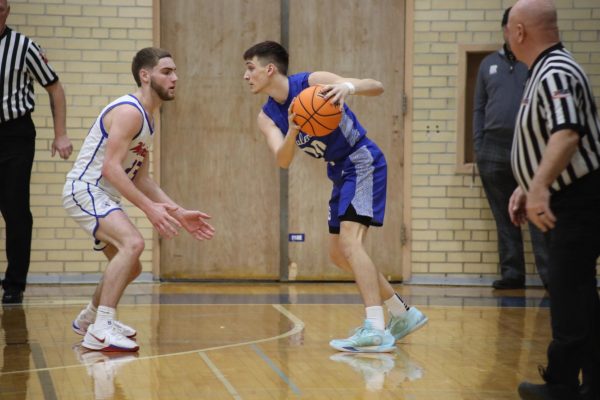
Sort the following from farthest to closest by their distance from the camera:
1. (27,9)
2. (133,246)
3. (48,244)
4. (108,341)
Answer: (48,244)
(27,9)
(133,246)
(108,341)

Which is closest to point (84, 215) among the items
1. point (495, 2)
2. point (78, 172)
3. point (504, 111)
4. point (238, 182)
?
point (78, 172)

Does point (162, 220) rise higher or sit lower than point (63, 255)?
higher

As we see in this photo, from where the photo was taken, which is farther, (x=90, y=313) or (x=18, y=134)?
(x=18, y=134)

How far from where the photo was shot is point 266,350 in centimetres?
553

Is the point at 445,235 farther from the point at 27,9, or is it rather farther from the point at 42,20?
the point at 27,9

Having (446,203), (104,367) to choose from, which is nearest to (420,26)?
(446,203)

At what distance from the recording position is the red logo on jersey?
574cm

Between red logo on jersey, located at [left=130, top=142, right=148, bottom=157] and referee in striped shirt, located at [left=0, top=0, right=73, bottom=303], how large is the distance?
5.63 ft

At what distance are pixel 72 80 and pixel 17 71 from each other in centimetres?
140

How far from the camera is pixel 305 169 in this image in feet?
29.8

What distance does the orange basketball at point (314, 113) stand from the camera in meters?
5.28

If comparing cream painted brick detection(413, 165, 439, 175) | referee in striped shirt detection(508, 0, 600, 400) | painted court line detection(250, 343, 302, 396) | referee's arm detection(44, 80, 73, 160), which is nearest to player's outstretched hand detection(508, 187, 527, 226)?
referee in striped shirt detection(508, 0, 600, 400)

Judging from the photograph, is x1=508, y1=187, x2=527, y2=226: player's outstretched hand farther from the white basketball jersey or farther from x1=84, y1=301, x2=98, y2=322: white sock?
x1=84, y1=301, x2=98, y2=322: white sock

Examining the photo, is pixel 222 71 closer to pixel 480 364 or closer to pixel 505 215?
pixel 505 215
